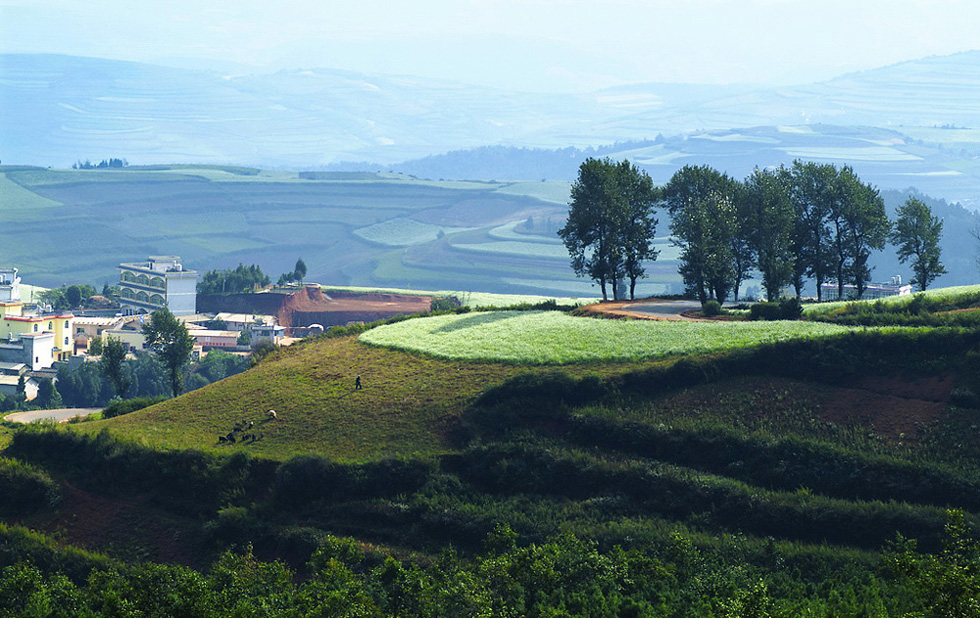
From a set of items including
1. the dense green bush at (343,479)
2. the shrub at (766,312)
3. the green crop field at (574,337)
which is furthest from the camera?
the shrub at (766,312)

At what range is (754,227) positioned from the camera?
104625 mm

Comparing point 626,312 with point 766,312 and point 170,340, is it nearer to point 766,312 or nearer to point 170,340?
point 766,312

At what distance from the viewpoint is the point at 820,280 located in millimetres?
109500

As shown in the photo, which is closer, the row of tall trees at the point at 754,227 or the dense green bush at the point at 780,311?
the dense green bush at the point at 780,311

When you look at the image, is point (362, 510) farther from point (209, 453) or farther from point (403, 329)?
point (403, 329)

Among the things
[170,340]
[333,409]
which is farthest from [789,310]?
[170,340]

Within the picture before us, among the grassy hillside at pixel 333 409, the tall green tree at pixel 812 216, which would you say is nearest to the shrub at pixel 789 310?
the tall green tree at pixel 812 216

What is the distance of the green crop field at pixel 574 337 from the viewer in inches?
3155

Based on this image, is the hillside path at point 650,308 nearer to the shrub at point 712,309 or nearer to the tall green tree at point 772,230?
Answer: the shrub at point 712,309

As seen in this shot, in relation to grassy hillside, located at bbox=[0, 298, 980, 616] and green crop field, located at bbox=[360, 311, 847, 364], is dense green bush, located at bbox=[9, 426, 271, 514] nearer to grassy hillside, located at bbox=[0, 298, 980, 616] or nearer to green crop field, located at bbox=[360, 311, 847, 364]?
grassy hillside, located at bbox=[0, 298, 980, 616]

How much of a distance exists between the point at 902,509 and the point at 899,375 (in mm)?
15390

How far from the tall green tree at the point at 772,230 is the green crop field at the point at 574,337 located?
18502 mm

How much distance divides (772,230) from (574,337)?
26.6 metres

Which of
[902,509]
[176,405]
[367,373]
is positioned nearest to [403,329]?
[367,373]
